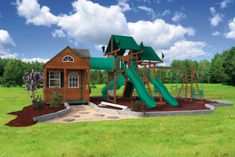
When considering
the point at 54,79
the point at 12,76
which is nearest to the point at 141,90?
the point at 54,79

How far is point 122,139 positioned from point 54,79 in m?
12.6

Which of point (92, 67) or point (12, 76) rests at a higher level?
point (12, 76)

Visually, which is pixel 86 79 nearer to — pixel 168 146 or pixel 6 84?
pixel 168 146

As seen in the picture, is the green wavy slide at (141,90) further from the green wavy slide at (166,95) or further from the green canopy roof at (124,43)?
the green canopy roof at (124,43)

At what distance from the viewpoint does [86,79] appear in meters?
21.1

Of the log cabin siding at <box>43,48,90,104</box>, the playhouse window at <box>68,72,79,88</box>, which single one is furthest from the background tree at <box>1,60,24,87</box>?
the log cabin siding at <box>43,48,90,104</box>

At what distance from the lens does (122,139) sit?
8664mm

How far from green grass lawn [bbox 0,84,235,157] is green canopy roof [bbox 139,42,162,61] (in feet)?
33.4

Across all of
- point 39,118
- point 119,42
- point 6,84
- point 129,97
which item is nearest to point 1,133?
point 39,118

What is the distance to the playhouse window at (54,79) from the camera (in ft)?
64.6

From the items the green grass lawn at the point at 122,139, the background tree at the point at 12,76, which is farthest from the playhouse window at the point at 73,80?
the background tree at the point at 12,76

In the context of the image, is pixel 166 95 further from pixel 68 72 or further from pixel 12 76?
pixel 12 76

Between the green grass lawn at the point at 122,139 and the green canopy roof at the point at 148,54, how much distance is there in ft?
33.4

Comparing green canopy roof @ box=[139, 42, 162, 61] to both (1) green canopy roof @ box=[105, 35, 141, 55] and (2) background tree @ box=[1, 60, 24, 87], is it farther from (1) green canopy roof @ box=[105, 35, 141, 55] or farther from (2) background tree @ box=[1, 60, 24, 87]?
(2) background tree @ box=[1, 60, 24, 87]
